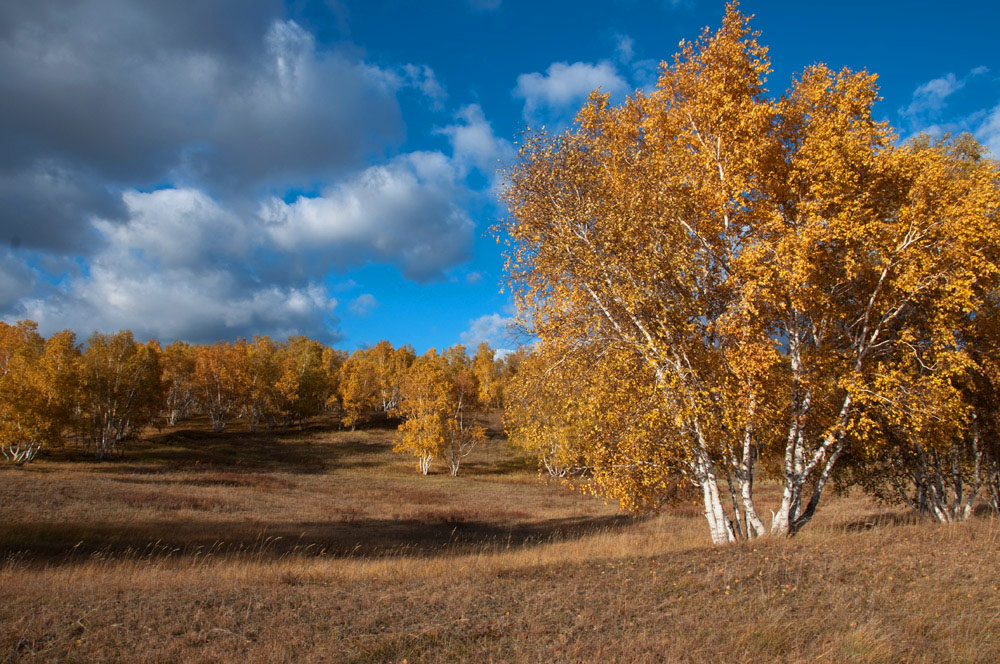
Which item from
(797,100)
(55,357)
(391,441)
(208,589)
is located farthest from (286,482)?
(797,100)

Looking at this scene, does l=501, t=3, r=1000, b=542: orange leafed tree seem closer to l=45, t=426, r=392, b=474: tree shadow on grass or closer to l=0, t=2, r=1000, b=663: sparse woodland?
l=0, t=2, r=1000, b=663: sparse woodland

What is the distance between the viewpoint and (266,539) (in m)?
19.1

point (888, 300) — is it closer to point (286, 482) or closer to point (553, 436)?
point (553, 436)

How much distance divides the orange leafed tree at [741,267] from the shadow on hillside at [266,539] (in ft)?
28.9

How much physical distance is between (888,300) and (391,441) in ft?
214

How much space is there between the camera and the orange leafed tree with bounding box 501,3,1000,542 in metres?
10.9

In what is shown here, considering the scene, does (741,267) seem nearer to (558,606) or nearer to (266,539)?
(558,606)

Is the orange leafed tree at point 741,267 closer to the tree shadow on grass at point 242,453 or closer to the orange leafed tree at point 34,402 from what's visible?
the tree shadow on grass at point 242,453

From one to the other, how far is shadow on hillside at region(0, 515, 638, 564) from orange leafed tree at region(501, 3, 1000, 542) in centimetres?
881

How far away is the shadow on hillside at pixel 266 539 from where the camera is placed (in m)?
16.5

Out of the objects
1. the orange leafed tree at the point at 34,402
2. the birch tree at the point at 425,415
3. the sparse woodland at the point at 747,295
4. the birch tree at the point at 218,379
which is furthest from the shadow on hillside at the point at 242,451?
the sparse woodland at the point at 747,295

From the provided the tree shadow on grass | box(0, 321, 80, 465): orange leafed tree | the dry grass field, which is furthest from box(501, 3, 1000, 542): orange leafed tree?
box(0, 321, 80, 465): orange leafed tree

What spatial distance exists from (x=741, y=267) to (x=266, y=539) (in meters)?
19.1

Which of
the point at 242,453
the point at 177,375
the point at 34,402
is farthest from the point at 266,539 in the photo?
the point at 177,375
